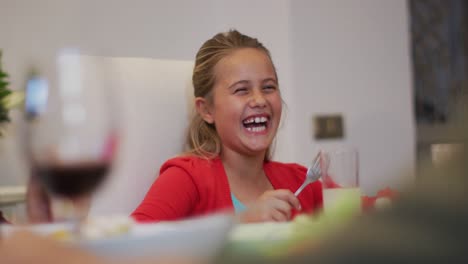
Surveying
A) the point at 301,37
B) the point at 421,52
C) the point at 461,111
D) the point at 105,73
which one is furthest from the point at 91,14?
the point at 421,52

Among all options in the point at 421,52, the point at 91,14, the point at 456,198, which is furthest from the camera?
the point at 421,52

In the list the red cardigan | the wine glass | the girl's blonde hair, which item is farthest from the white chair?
the wine glass

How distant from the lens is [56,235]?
0.40 meters

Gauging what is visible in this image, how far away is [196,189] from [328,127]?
95 cm

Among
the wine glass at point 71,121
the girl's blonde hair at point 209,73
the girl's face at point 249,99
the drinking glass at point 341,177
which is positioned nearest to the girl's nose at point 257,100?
the girl's face at point 249,99

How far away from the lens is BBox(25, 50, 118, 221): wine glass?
14.1 inches

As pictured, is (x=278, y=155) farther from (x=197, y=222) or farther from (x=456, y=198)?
(x=456, y=198)

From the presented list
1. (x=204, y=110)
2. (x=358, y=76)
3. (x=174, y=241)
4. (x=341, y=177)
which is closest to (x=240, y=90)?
(x=204, y=110)

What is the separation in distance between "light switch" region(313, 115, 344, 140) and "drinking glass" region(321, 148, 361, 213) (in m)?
1.22

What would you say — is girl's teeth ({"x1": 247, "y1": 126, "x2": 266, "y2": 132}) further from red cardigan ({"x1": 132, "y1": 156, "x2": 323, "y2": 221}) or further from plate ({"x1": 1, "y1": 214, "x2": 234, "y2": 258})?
plate ({"x1": 1, "y1": 214, "x2": 234, "y2": 258})

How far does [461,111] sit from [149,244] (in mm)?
192

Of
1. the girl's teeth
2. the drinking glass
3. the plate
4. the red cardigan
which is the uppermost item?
the plate

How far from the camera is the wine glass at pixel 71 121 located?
36cm

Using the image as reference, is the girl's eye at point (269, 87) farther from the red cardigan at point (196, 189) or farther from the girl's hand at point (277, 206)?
the girl's hand at point (277, 206)
